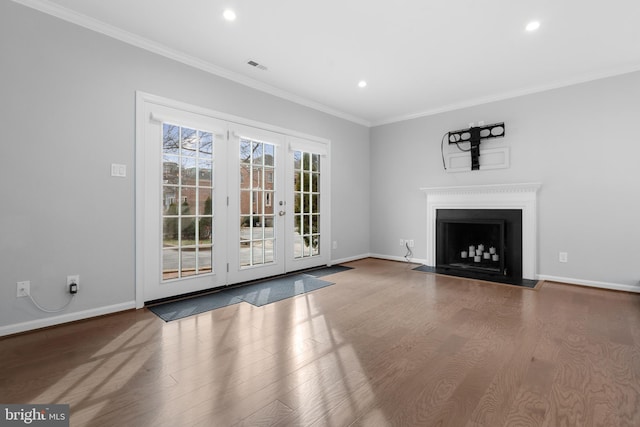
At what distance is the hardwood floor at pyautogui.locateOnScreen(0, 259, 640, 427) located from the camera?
1.47 meters

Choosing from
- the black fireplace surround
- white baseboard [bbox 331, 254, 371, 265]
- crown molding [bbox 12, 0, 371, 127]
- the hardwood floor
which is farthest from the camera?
white baseboard [bbox 331, 254, 371, 265]

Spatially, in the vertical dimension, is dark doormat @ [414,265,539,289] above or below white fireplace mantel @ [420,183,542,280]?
below

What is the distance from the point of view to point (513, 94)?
428 cm

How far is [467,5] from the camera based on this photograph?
2496 mm

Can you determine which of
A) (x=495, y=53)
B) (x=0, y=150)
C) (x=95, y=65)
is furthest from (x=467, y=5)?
(x=0, y=150)

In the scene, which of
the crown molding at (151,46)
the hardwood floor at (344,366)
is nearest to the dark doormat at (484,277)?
the hardwood floor at (344,366)

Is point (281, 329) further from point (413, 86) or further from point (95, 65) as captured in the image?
point (413, 86)

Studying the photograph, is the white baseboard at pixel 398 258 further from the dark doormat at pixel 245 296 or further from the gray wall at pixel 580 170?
the dark doormat at pixel 245 296

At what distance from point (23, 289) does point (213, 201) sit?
176 centimetres

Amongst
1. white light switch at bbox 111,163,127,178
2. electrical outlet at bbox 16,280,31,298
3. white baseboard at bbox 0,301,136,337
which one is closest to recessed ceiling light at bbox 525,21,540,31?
white light switch at bbox 111,163,127,178

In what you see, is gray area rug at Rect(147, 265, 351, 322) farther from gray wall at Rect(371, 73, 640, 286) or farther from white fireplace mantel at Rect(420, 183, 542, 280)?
gray wall at Rect(371, 73, 640, 286)

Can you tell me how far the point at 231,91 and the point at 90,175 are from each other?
1.84m

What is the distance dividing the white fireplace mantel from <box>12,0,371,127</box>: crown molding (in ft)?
8.44

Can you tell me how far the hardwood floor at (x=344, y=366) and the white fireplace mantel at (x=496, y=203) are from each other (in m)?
1.08
